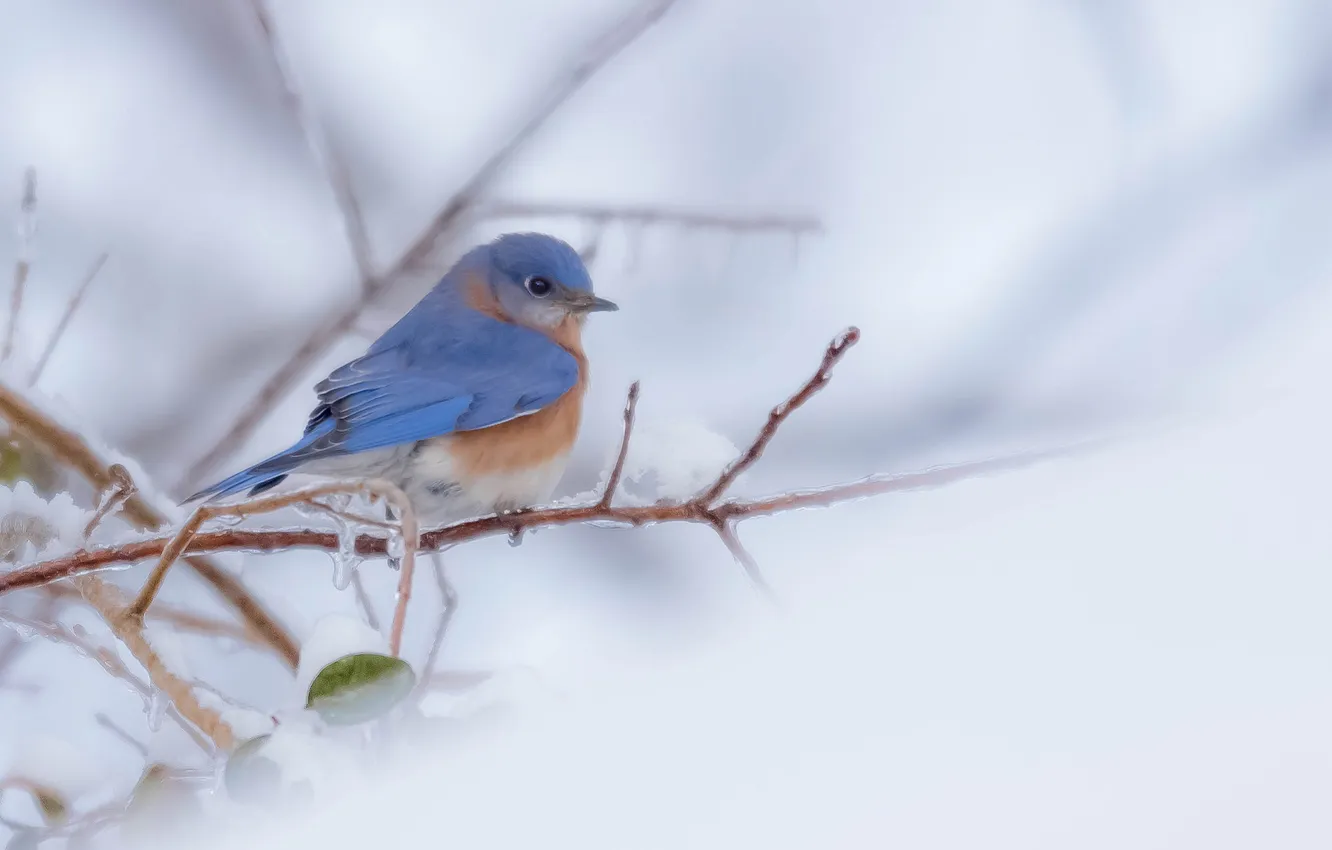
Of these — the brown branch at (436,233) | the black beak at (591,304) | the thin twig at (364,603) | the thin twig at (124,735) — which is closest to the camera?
the thin twig at (124,735)

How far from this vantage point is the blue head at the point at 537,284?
3117mm

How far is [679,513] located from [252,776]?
838 millimetres

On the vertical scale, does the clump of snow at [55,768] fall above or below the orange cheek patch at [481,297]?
below

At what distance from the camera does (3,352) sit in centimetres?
205

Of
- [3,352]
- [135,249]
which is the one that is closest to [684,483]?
[3,352]

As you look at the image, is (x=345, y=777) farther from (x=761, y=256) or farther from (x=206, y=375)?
(x=206, y=375)

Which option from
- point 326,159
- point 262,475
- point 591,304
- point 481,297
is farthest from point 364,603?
point 481,297

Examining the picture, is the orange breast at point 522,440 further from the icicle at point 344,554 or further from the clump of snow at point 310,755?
the clump of snow at point 310,755

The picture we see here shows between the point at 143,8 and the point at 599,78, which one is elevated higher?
the point at 143,8

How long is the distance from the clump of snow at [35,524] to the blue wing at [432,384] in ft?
1.21

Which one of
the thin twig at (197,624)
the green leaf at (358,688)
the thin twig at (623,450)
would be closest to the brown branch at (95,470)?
the thin twig at (197,624)

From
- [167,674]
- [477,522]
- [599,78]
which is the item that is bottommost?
[167,674]

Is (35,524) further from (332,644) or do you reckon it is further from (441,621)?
(332,644)

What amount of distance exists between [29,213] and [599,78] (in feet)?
4.30
